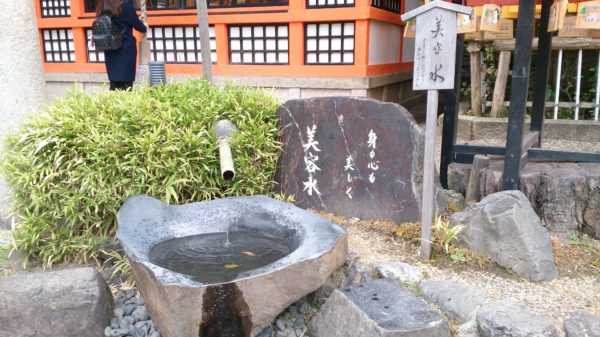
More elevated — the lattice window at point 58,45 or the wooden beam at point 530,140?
the lattice window at point 58,45

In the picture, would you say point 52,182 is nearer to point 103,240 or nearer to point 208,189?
point 103,240

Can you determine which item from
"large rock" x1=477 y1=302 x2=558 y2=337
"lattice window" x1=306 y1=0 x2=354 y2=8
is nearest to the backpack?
"lattice window" x1=306 y1=0 x2=354 y2=8

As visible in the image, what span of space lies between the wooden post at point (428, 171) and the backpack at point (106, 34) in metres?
4.57

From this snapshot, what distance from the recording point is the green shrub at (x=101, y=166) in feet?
14.5

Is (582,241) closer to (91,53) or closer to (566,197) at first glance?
(566,197)

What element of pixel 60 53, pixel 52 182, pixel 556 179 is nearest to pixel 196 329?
pixel 52 182

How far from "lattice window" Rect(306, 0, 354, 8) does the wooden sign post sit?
4610mm

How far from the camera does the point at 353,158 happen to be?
190 inches

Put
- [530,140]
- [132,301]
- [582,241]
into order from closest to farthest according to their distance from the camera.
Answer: [132,301]
[582,241]
[530,140]

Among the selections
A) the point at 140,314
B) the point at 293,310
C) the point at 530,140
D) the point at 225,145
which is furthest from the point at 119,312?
the point at 530,140

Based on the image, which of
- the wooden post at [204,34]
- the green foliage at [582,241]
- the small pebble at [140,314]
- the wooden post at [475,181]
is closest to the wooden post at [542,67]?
the wooden post at [475,181]

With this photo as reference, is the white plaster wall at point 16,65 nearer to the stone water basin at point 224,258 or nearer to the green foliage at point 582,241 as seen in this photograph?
the stone water basin at point 224,258

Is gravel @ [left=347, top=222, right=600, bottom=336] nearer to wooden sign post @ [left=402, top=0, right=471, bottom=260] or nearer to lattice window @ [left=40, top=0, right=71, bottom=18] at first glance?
wooden sign post @ [left=402, top=0, right=471, bottom=260]

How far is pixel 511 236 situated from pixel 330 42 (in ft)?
17.9
